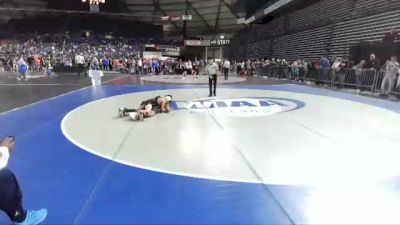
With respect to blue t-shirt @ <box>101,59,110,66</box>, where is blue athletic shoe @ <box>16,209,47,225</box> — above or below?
below

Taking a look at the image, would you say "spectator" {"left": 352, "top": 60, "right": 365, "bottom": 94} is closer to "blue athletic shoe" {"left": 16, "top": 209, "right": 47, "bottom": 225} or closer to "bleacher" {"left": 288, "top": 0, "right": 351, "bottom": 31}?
"bleacher" {"left": 288, "top": 0, "right": 351, "bottom": 31}

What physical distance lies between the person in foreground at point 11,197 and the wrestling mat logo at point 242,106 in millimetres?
6544

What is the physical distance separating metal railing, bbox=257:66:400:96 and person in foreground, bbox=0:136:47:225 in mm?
13013

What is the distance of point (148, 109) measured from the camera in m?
9.25

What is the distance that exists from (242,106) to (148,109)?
3.06 meters

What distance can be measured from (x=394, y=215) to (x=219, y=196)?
1.65 m

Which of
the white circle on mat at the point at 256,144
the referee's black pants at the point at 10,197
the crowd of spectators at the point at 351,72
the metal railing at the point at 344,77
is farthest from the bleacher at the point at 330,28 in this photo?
the referee's black pants at the point at 10,197

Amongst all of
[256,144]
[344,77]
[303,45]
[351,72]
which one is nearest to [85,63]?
[303,45]

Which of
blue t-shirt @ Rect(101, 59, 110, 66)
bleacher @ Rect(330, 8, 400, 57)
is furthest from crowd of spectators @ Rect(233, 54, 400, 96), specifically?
blue t-shirt @ Rect(101, 59, 110, 66)

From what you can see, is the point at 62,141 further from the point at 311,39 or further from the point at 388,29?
the point at 311,39

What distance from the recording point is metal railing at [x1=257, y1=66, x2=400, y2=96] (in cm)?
1502

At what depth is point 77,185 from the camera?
14.4ft

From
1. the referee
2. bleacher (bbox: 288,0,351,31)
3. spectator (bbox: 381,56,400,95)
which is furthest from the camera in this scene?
bleacher (bbox: 288,0,351,31)

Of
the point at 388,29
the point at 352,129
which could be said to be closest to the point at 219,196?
the point at 352,129
